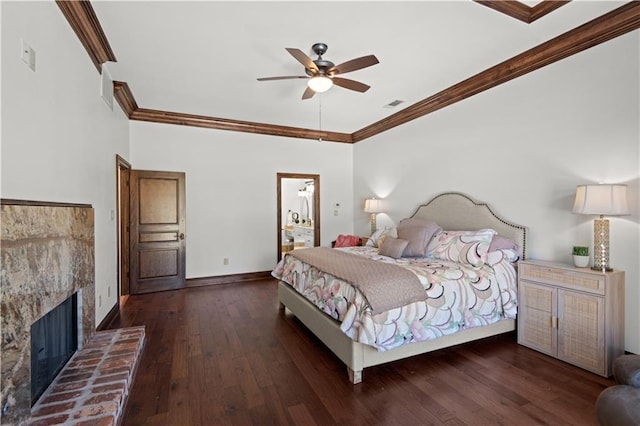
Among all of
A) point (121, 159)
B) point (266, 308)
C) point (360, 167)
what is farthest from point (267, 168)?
point (266, 308)

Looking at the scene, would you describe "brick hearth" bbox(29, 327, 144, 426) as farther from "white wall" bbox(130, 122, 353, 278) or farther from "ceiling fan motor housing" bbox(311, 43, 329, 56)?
"ceiling fan motor housing" bbox(311, 43, 329, 56)

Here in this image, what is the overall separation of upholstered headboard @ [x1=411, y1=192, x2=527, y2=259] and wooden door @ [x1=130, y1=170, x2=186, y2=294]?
392 centimetres

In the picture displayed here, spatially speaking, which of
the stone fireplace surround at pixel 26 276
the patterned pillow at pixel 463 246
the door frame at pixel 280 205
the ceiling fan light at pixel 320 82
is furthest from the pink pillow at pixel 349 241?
the stone fireplace surround at pixel 26 276

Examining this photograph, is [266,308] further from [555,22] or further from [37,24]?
[555,22]

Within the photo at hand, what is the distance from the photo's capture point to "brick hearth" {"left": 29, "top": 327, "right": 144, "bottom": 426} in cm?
173

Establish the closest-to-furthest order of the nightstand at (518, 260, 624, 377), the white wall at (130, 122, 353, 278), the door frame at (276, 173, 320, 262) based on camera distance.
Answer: the nightstand at (518, 260, 624, 377) < the white wall at (130, 122, 353, 278) < the door frame at (276, 173, 320, 262)

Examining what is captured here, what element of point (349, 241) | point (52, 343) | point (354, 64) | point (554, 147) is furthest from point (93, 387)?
point (554, 147)

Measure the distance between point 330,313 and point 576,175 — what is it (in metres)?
2.66

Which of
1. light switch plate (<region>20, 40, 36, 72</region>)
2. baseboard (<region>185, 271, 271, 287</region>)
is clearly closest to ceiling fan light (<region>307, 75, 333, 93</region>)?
light switch plate (<region>20, 40, 36, 72</region>)

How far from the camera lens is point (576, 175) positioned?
9.61 feet

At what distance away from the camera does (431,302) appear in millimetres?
2578

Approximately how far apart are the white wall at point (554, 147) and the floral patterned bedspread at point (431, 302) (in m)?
0.63

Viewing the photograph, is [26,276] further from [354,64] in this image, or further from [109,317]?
[354,64]

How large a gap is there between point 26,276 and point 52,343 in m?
0.72
